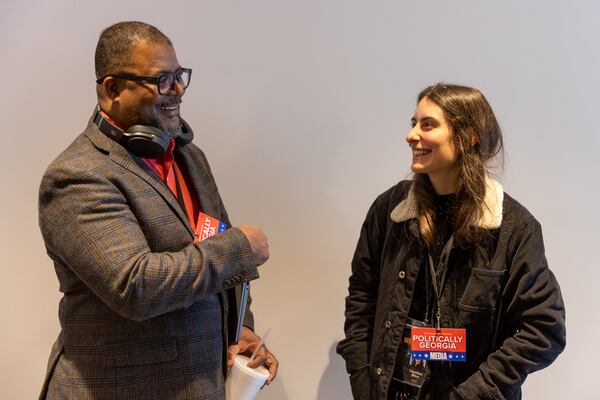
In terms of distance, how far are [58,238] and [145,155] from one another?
28cm

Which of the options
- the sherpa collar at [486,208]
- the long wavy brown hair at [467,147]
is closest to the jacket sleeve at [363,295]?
the sherpa collar at [486,208]

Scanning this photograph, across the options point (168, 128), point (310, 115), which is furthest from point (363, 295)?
point (168, 128)

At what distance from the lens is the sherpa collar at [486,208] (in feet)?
4.82

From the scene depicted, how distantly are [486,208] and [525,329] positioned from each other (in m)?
0.36

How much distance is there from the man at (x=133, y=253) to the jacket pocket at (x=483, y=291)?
621 millimetres

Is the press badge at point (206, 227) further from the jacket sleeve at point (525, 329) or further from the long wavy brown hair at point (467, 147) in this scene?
the jacket sleeve at point (525, 329)

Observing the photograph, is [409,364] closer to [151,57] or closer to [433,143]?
[433,143]

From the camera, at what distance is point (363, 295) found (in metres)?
1.73

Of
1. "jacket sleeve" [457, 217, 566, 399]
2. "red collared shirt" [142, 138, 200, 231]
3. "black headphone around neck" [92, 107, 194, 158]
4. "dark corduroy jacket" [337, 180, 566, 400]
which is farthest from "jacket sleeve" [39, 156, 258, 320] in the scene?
"jacket sleeve" [457, 217, 566, 399]

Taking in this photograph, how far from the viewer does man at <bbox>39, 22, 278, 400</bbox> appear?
114cm

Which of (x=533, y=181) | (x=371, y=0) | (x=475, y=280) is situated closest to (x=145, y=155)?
(x=475, y=280)

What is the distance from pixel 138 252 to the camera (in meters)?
1.15

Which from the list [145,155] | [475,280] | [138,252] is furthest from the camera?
[475,280]

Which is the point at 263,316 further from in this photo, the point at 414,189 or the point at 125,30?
the point at 125,30
